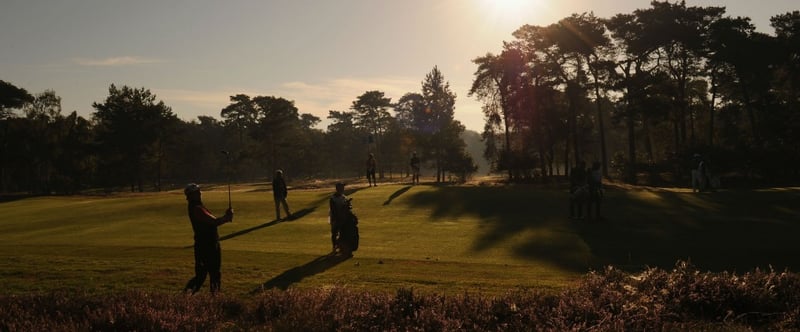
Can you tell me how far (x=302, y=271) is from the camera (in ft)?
46.2

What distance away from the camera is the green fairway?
521 inches

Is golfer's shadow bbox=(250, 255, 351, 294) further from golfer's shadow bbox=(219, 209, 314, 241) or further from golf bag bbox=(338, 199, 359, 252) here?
golfer's shadow bbox=(219, 209, 314, 241)

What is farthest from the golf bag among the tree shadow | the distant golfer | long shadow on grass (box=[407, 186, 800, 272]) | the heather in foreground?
the tree shadow

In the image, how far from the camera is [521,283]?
1228 cm

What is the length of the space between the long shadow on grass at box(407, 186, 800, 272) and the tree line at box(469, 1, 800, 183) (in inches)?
879

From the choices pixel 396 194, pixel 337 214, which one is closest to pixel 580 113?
pixel 396 194

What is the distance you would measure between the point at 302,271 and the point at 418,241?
6684mm

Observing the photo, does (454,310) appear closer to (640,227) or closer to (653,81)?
(640,227)

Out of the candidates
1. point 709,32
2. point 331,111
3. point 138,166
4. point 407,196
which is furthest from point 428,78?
point 407,196

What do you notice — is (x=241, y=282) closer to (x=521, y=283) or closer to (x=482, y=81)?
(x=521, y=283)

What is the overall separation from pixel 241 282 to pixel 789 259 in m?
15.0

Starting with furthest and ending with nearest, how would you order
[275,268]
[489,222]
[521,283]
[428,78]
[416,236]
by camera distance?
[428,78] → [489,222] → [416,236] → [275,268] → [521,283]

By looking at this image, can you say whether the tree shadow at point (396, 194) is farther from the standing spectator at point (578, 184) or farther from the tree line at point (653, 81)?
the tree line at point (653, 81)

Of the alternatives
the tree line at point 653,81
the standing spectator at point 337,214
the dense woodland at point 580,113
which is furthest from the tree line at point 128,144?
the standing spectator at point 337,214
